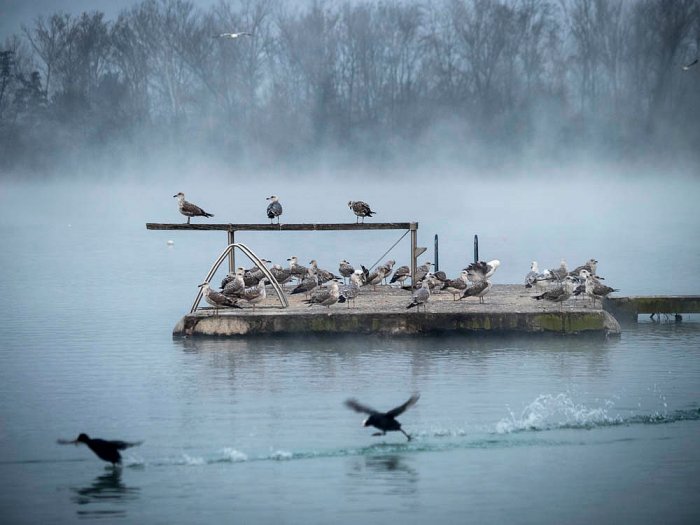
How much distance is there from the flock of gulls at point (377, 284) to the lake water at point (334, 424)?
86 cm

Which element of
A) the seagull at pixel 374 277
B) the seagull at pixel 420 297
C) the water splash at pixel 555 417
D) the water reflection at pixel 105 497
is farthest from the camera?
the seagull at pixel 374 277

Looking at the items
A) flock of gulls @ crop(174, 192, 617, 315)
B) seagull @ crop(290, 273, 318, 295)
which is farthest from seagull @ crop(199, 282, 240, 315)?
seagull @ crop(290, 273, 318, 295)

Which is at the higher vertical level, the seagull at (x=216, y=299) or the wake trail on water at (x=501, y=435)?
the seagull at (x=216, y=299)

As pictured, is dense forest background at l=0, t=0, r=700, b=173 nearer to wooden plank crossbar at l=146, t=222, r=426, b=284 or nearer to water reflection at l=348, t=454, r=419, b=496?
wooden plank crossbar at l=146, t=222, r=426, b=284

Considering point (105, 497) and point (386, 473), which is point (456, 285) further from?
point (105, 497)

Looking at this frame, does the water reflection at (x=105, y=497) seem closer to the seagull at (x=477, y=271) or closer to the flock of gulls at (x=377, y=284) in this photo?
the flock of gulls at (x=377, y=284)

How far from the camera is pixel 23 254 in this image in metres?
54.7

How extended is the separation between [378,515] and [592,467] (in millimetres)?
3128

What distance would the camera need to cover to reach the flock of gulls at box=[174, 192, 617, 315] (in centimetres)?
2530

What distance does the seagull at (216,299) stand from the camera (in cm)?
2472

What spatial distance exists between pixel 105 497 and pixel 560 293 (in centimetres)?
1152

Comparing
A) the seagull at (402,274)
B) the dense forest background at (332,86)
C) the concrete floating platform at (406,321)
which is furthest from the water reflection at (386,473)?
the dense forest background at (332,86)

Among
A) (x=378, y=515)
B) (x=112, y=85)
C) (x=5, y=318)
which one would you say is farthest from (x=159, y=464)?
(x=112, y=85)

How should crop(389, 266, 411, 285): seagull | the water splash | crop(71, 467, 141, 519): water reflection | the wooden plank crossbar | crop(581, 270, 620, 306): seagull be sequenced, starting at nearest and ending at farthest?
crop(71, 467, 141, 519): water reflection, the water splash, crop(581, 270, 620, 306): seagull, the wooden plank crossbar, crop(389, 266, 411, 285): seagull
